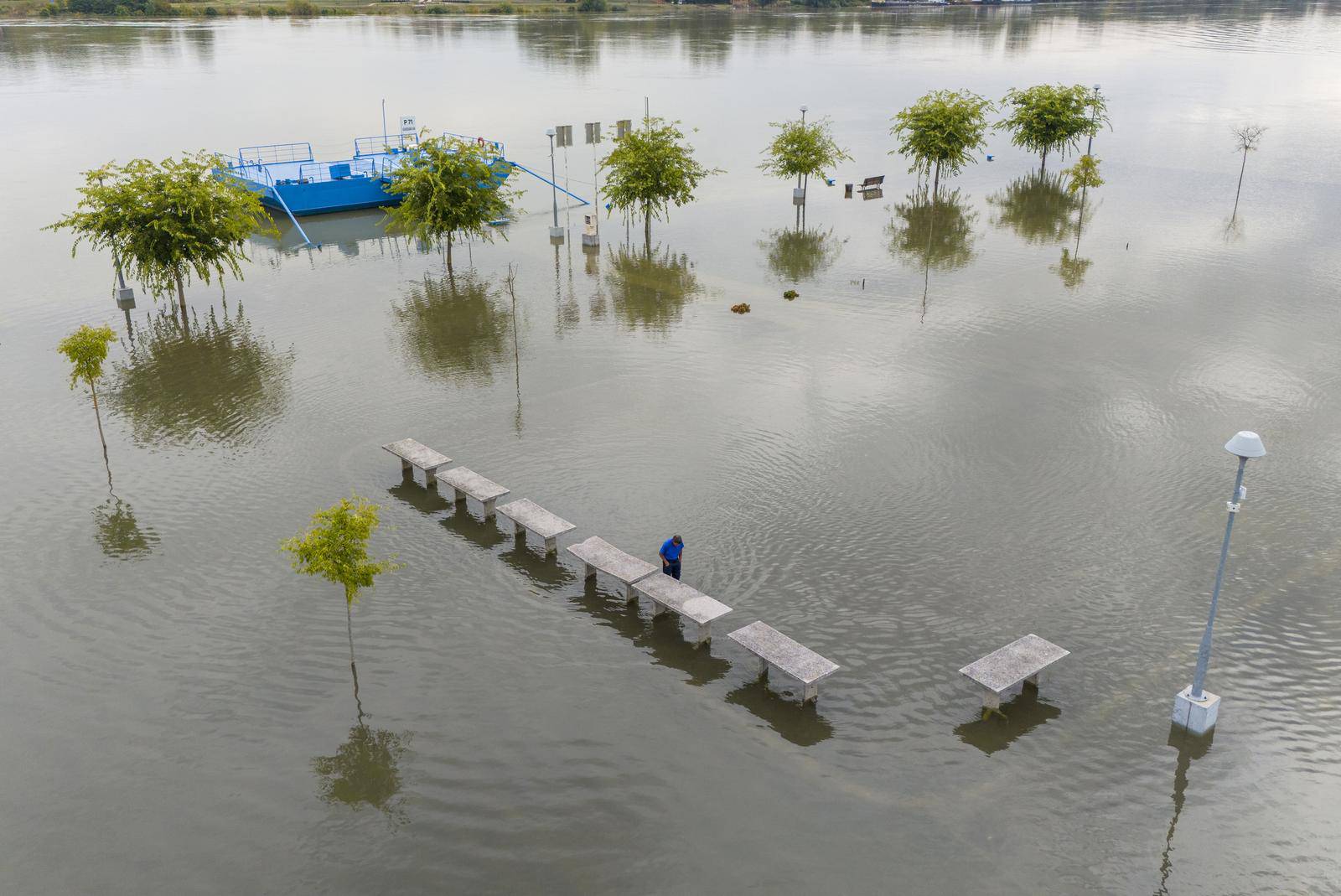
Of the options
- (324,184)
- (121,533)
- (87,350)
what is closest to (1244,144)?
(324,184)

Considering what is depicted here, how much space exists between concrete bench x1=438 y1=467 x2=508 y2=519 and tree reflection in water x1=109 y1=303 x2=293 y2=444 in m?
5.76

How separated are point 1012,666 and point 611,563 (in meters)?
6.51

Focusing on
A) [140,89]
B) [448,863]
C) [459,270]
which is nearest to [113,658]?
[448,863]

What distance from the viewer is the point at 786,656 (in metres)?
14.5

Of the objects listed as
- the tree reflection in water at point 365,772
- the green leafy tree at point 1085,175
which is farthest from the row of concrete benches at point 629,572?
the green leafy tree at point 1085,175

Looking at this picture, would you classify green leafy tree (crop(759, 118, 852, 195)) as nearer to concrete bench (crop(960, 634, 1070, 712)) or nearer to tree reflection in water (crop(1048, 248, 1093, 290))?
tree reflection in water (crop(1048, 248, 1093, 290))

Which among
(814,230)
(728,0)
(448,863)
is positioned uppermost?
(728,0)

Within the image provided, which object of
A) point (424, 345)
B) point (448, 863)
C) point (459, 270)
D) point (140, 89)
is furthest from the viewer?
point (140, 89)

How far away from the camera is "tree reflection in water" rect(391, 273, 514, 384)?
26.7 m

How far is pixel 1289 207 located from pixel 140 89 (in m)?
80.9

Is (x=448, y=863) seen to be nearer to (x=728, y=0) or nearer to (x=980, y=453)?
(x=980, y=453)

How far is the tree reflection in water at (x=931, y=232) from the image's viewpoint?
3625 cm

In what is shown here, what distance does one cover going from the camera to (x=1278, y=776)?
509 inches

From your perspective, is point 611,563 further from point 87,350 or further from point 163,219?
point 163,219
